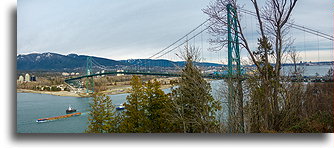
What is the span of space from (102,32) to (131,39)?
0.46 meters

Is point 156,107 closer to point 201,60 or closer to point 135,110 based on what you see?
point 135,110

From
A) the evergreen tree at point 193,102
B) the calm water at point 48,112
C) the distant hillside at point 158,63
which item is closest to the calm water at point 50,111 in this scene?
the calm water at point 48,112

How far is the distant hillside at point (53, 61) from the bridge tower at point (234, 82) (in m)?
1.59

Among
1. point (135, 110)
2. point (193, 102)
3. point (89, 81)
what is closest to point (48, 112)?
point (89, 81)

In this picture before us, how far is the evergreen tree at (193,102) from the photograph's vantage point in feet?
12.7

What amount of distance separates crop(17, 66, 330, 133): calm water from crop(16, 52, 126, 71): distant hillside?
42 cm

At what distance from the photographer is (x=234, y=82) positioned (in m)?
3.76

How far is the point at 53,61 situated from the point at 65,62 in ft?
0.59

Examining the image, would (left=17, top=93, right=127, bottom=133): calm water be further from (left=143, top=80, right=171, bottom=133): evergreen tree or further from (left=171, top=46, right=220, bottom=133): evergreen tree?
(left=171, top=46, right=220, bottom=133): evergreen tree

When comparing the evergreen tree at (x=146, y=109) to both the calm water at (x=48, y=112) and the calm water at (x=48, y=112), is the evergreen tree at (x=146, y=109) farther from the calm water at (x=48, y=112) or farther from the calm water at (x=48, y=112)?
the calm water at (x=48, y=112)

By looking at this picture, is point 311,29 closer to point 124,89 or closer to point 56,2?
point 124,89

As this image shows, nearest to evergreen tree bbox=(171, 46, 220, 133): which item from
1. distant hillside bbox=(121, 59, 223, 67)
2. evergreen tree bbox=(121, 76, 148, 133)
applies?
distant hillside bbox=(121, 59, 223, 67)

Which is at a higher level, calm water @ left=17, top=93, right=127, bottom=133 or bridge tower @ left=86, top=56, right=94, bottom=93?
bridge tower @ left=86, top=56, right=94, bottom=93

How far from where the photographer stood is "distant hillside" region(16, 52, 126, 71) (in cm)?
391
